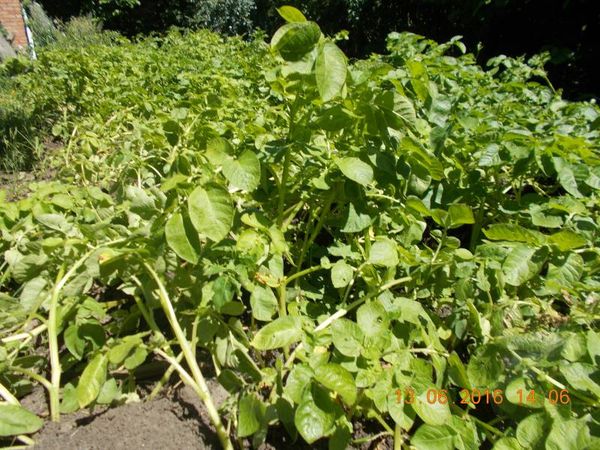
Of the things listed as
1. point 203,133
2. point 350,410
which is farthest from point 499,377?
point 203,133

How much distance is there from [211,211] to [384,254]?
1.64 ft

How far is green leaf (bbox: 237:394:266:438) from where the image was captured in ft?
3.22

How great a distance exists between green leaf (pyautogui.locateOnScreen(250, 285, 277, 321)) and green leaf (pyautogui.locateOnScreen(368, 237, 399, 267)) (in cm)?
30

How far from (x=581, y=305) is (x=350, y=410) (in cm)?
79

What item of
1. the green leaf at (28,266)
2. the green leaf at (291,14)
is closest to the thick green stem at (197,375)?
the green leaf at (28,266)

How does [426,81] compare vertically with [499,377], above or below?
above

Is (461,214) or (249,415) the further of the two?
(461,214)

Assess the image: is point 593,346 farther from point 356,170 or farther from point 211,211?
point 211,211

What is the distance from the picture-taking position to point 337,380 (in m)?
0.91

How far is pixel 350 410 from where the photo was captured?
1122 mm

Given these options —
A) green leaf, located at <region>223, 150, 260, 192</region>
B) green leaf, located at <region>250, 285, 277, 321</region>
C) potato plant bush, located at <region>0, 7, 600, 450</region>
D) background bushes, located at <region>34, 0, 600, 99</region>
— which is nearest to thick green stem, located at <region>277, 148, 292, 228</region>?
potato plant bush, located at <region>0, 7, 600, 450</region>

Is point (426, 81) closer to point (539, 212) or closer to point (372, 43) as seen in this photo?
point (539, 212)
